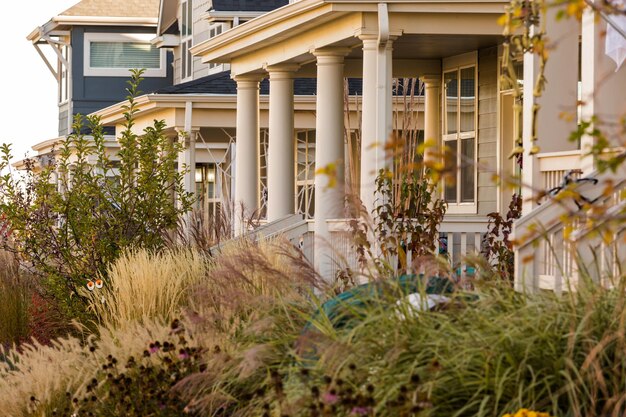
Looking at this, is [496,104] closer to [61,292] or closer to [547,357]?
[61,292]

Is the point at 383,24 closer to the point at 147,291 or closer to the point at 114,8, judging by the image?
the point at 147,291

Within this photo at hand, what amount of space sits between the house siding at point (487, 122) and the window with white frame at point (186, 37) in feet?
55.9

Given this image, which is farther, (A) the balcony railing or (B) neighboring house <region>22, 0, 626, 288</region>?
(B) neighboring house <region>22, 0, 626, 288</region>

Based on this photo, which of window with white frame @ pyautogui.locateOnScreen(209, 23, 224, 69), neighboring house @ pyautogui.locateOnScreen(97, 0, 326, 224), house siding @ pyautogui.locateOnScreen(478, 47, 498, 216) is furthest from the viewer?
window with white frame @ pyautogui.locateOnScreen(209, 23, 224, 69)

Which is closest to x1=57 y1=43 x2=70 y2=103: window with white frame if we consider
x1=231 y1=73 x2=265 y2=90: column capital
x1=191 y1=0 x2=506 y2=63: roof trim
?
x1=231 y1=73 x2=265 y2=90: column capital

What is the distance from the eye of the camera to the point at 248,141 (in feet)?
60.5

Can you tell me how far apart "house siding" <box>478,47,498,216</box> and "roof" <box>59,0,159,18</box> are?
75.1ft

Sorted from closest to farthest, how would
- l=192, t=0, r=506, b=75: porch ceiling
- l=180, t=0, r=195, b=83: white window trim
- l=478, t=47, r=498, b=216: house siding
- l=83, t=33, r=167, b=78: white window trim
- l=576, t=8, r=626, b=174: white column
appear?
l=576, t=8, r=626, b=174: white column, l=192, t=0, r=506, b=75: porch ceiling, l=478, t=47, r=498, b=216: house siding, l=180, t=0, r=195, b=83: white window trim, l=83, t=33, r=167, b=78: white window trim

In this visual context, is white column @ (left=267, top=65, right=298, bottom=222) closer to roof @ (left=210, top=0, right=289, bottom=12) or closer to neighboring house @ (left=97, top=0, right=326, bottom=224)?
neighboring house @ (left=97, top=0, right=326, bottom=224)

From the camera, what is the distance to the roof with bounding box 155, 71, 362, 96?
2302cm

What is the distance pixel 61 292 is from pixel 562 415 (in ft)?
28.3

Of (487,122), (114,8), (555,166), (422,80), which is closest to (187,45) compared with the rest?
(114,8)

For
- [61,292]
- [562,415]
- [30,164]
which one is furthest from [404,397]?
[30,164]

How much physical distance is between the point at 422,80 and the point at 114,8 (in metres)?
22.3
